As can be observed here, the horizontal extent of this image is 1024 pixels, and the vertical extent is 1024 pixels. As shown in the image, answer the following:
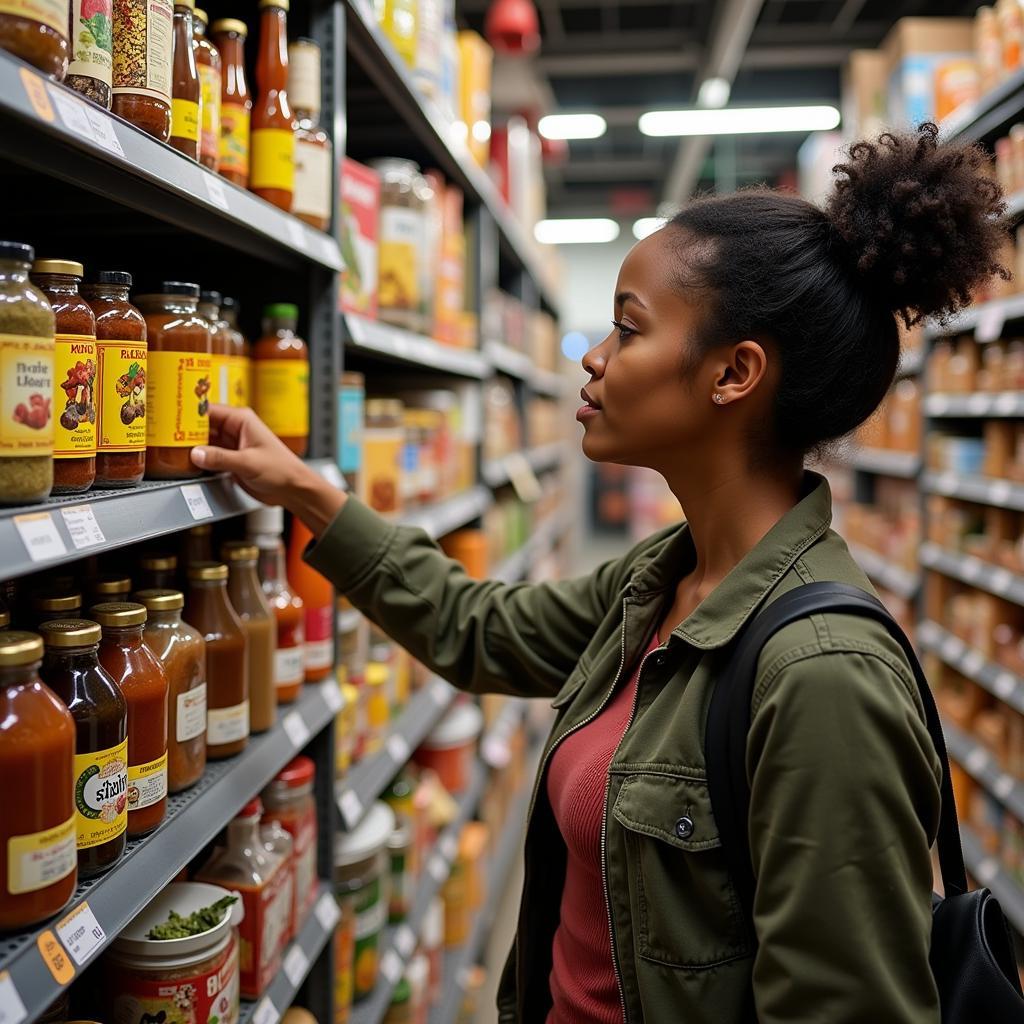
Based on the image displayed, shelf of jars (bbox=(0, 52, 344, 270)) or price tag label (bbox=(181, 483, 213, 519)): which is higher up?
shelf of jars (bbox=(0, 52, 344, 270))

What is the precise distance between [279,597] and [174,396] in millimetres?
494

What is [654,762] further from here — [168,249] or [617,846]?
[168,249]

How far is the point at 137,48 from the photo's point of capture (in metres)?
1.12

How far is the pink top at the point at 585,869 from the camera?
1287 millimetres

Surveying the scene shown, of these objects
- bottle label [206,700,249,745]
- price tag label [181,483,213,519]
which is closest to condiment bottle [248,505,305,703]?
bottle label [206,700,249,745]

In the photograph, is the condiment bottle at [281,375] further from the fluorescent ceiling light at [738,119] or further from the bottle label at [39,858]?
the fluorescent ceiling light at [738,119]

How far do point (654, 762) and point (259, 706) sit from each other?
68cm

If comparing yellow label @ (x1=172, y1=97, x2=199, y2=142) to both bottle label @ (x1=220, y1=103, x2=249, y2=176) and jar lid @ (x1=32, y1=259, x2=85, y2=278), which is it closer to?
bottle label @ (x1=220, y1=103, x2=249, y2=176)

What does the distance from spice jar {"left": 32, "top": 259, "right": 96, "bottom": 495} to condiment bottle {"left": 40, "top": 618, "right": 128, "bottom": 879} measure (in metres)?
0.15

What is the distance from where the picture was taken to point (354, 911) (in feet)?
6.98

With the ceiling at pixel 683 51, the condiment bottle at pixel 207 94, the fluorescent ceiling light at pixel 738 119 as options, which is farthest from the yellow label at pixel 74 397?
the fluorescent ceiling light at pixel 738 119

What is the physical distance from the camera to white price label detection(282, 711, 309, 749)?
1.66 m

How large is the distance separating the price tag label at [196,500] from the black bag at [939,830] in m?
0.68

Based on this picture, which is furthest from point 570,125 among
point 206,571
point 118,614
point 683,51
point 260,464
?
point 118,614
